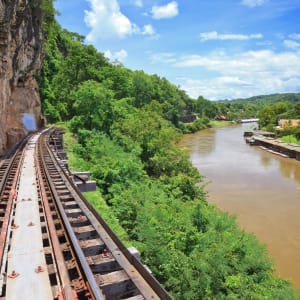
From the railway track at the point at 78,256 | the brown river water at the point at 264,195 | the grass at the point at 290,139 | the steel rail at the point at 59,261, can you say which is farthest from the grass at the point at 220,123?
the steel rail at the point at 59,261

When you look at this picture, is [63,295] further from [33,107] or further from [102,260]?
[33,107]

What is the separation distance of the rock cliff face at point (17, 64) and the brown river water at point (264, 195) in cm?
1389

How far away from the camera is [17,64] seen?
23562 millimetres

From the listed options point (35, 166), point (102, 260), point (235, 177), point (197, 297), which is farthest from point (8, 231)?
point (235, 177)

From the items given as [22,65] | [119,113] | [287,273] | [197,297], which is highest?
[22,65]

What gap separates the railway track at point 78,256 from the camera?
413 centimetres

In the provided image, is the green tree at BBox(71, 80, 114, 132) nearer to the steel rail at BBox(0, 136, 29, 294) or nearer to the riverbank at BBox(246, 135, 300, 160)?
the steel rail at BBox(0, 136, 29, 294)

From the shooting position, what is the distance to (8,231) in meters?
6.12

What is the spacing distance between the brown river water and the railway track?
984 cm

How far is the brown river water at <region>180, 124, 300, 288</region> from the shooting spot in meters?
16.0

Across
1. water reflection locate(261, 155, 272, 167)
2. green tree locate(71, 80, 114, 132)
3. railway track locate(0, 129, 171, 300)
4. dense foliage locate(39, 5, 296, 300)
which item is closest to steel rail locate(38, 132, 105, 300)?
railway track locate(0, 129, 171, 300)

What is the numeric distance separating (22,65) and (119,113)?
9053 mm

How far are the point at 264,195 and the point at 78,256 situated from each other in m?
22.7

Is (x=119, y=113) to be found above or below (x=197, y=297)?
above
